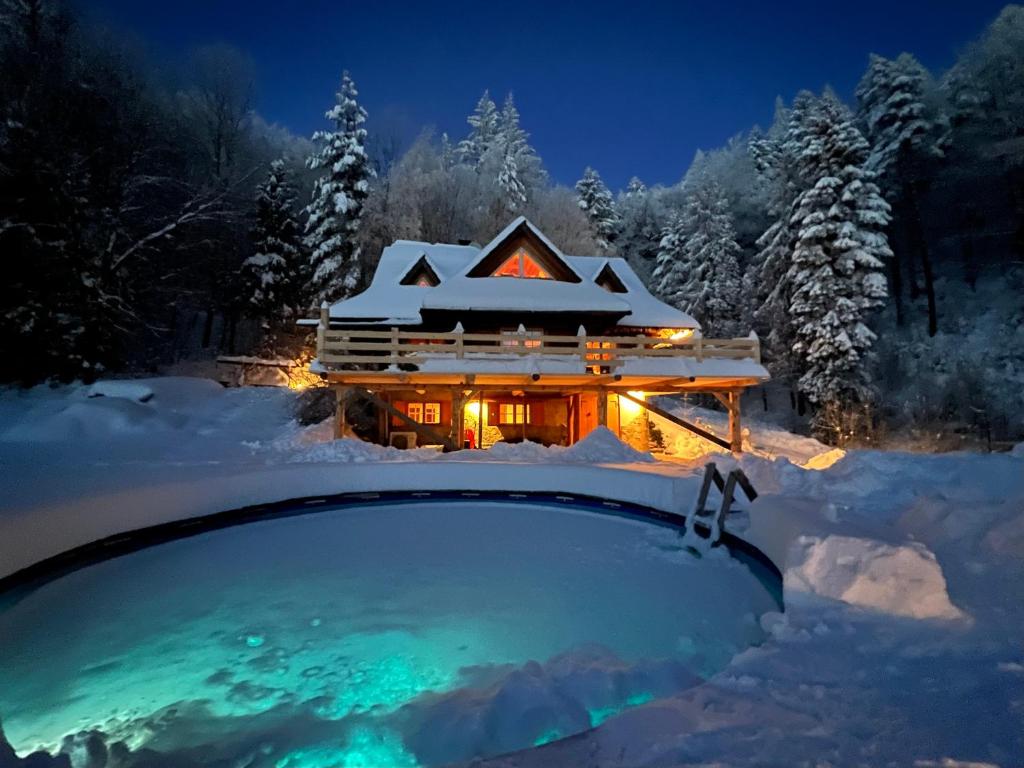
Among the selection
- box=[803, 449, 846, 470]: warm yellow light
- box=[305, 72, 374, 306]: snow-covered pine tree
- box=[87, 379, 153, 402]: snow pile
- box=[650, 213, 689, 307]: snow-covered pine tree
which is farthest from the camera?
box=[650, 213, 689, 307]: snow-covered pine tree

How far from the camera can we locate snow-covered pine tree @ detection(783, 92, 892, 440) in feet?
72.7

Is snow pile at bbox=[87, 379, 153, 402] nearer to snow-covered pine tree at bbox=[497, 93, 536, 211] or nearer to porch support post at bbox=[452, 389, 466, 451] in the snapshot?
porch support post at bbox=[452, 389, 466, 451]

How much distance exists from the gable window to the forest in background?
898 cm

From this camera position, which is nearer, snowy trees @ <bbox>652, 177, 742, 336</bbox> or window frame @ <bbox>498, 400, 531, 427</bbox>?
window frame @ <bbox>498, 400, 531, 427</bbox>

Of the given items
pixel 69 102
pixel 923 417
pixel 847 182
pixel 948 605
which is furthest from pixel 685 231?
pixel 948 605

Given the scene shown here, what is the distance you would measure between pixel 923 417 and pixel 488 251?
17.8 meters

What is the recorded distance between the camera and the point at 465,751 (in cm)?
314

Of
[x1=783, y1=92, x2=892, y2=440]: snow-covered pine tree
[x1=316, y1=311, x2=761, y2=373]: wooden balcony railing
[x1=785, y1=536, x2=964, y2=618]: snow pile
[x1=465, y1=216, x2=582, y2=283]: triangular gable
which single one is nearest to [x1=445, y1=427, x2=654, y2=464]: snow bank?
[x1=316, y1=311, x2=761, y2=373]: wooden balcony railing

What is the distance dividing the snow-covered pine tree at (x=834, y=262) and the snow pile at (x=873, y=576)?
19.8m

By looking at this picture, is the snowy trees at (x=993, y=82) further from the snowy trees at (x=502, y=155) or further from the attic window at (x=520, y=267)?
the attic window at (x=520, y=267)

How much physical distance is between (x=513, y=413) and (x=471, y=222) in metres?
15.6

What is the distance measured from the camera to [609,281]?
73.3 ft

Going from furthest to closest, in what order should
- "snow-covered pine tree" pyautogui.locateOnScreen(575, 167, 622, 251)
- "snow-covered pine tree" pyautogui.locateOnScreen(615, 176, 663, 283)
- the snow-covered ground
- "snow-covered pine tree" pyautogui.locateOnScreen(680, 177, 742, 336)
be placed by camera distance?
"snow-covered pine tree" pyautogui.locateOnScreen(615, 176, 663, 283), "snow-covered pine tree" pyautogui.locateOnScreen(575, 167, 622, 251), "snow-covered pine tree" pyautogui.locateOnScreen(680, 177, 742, 336), the snow-covered ground

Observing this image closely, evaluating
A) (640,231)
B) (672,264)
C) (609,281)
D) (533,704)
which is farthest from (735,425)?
(640,231)
